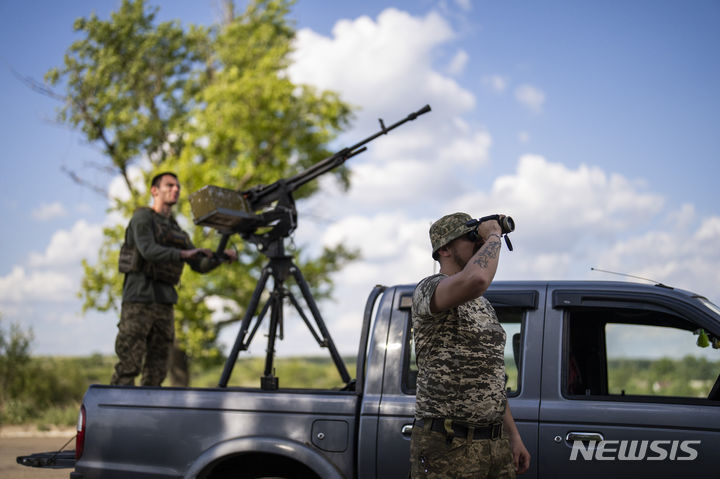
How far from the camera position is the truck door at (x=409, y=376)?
3.31 metres

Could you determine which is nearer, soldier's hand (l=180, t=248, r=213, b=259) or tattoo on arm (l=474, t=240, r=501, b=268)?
tattoo on arm (l=474, t=240, r=501, b=268)

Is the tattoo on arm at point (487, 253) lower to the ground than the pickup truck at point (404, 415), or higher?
higher

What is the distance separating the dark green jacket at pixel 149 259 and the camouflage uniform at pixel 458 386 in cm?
288

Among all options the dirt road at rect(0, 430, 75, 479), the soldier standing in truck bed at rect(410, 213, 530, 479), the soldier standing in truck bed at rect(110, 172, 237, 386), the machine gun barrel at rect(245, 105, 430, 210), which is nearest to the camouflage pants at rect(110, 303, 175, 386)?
the soldier standing in truck bed at rect(110, 172, 237, 386)

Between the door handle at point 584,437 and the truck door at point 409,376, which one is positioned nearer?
the door handle at point 584,437

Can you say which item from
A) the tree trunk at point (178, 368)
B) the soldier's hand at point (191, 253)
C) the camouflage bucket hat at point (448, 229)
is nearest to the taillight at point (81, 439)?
the soldier's hand at point (191, 253)

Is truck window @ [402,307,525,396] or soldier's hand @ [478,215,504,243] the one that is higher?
soldier's hand @ [478,215,504,243]

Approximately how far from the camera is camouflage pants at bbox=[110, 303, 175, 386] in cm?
506

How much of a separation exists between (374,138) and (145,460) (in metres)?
3.12

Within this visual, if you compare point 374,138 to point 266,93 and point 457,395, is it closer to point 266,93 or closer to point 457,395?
point 457,395

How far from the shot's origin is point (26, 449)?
31.6ft

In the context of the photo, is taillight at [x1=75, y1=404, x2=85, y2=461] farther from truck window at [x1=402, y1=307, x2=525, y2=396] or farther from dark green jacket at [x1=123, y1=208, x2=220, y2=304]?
truck window at [x1=402, y1=307, x2=525, y2=396]

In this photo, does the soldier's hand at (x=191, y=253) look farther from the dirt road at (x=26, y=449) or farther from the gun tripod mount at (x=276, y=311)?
the dirt road at (x=26, y=449)

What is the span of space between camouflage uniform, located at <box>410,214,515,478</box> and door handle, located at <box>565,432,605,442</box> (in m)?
0.50
